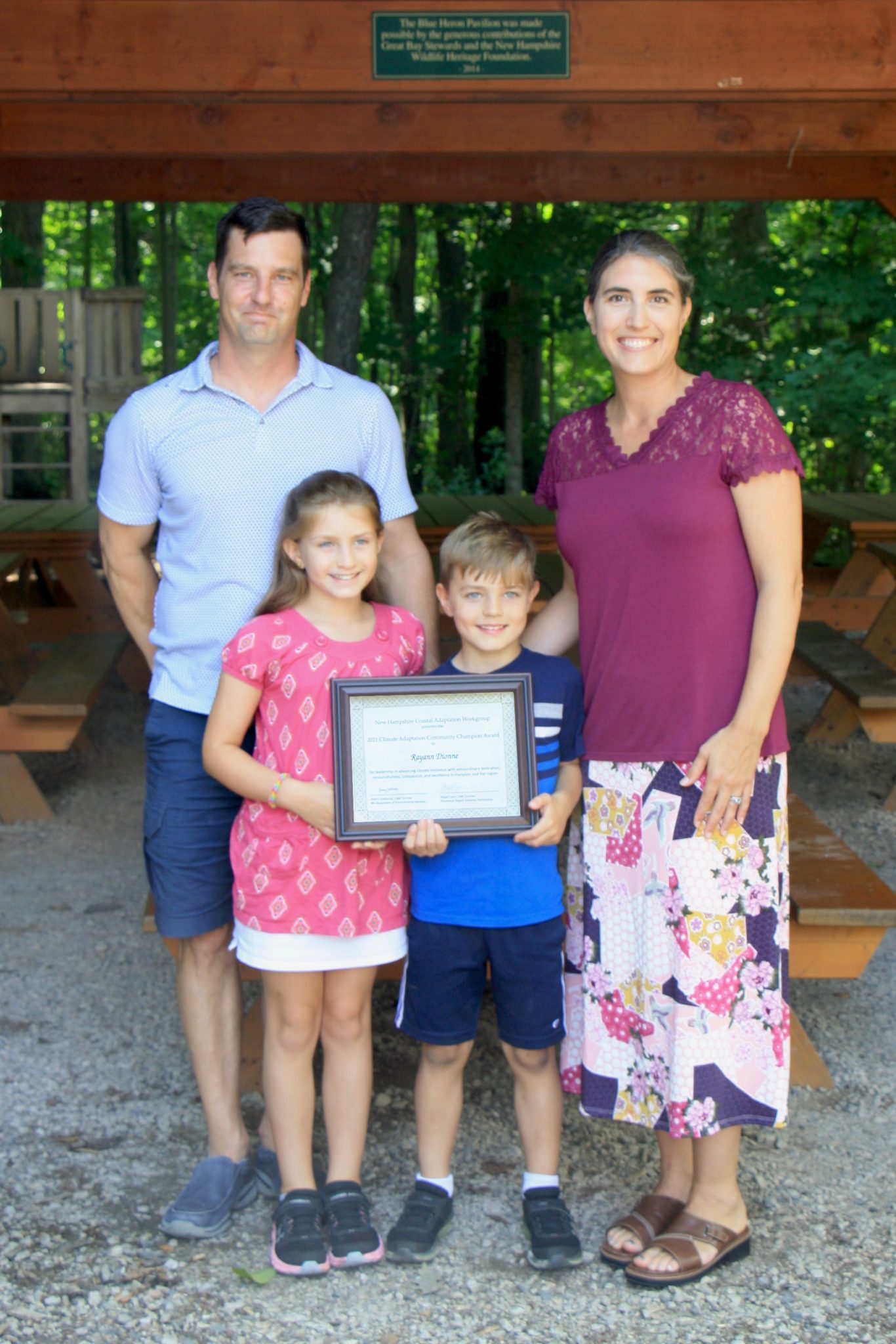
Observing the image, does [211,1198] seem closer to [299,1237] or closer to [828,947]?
[299,1237]

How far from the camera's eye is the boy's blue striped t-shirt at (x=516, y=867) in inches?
103

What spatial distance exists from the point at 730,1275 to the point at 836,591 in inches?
221

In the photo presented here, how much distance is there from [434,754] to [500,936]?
0.39 meters

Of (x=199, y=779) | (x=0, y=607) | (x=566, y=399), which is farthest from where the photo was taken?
(x=566, y=399)

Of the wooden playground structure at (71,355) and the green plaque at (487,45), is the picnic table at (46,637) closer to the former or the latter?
the wooden playground structure at (71,355)

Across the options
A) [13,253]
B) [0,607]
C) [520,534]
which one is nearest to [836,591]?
[0,607]

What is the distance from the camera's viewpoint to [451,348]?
1295 centimetres

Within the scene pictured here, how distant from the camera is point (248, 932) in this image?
2.64 m

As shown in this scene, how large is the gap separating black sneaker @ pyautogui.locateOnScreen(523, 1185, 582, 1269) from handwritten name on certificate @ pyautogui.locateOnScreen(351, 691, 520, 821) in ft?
2.65

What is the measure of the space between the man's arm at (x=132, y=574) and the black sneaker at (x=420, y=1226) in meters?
1.21

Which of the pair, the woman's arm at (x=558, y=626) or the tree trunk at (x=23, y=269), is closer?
the woman's arm at (x=558, y=626)

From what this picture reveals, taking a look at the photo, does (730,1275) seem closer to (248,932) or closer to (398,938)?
(398,938)

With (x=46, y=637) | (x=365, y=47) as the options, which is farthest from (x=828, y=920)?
(x=46, y=637)

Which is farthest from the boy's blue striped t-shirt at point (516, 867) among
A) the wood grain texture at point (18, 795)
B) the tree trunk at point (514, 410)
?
the tree trunk at point (514, 410)
